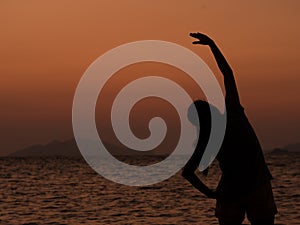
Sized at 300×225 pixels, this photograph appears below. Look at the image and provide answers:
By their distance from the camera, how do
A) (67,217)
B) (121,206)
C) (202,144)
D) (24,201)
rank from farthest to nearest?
(24,201)
(121,206)
(67,217)
(202,144)

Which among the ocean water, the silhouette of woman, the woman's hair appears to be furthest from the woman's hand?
the ocean water

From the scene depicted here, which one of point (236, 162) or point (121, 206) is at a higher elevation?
point (236, 162)

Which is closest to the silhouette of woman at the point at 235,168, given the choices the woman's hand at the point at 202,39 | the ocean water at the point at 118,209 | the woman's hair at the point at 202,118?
the woman's hair at the point at 202,118

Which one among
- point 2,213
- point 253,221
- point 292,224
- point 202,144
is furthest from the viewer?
point 2,213

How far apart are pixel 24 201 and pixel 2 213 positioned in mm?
8371

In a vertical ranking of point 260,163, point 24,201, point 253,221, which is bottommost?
point 24,201

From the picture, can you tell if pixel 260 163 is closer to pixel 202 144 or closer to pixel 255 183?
pixel 255 183

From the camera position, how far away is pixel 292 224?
27266 millimetres

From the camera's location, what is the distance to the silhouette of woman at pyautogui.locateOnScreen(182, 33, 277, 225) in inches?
268

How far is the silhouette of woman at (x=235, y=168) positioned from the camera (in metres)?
6.81

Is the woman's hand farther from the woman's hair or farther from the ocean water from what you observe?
the ocean water

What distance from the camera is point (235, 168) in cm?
709

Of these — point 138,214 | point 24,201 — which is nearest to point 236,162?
point 138,214

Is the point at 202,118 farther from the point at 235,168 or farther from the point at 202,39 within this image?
the point at 202,39
